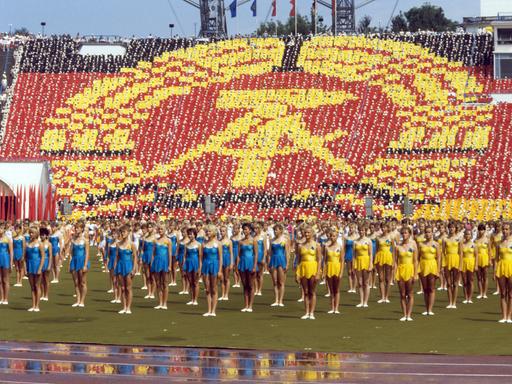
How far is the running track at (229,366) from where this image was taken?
54.1 feet

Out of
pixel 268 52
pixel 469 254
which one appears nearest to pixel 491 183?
pixel 268 52

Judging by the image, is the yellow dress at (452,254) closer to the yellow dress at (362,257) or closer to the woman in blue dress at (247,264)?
the yellow dress at (362,257)

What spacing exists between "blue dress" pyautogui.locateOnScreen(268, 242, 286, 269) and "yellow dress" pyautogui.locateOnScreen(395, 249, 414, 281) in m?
4.07

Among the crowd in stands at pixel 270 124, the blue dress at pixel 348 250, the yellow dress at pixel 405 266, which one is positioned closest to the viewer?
the yellow dress at pixel 405 266

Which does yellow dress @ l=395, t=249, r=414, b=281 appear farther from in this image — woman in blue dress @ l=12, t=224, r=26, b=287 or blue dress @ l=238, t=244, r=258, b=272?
woman in blue dress @ l=12, t=224, r=26, b=287

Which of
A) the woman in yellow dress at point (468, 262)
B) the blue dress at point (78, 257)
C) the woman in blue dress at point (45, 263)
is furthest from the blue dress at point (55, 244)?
the woman in yellow dress at point (468, 262)

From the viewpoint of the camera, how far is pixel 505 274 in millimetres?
23000

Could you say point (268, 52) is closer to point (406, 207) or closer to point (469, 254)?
point (406, 207)

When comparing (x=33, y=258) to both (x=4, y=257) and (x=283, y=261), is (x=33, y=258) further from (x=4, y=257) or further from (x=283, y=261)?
(x=283, y=261)

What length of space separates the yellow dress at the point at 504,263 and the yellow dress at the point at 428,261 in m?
1.42

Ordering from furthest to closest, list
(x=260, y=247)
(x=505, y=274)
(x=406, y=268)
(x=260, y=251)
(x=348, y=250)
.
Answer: (x=348, y=250), (x=260, y=247), (x=260, y=251), (x=406, y=268), (x=505, y=274)

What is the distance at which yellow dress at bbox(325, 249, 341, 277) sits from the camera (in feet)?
81.4

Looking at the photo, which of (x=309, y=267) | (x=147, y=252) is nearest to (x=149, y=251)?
(x=147, y=252)

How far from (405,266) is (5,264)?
913cm
